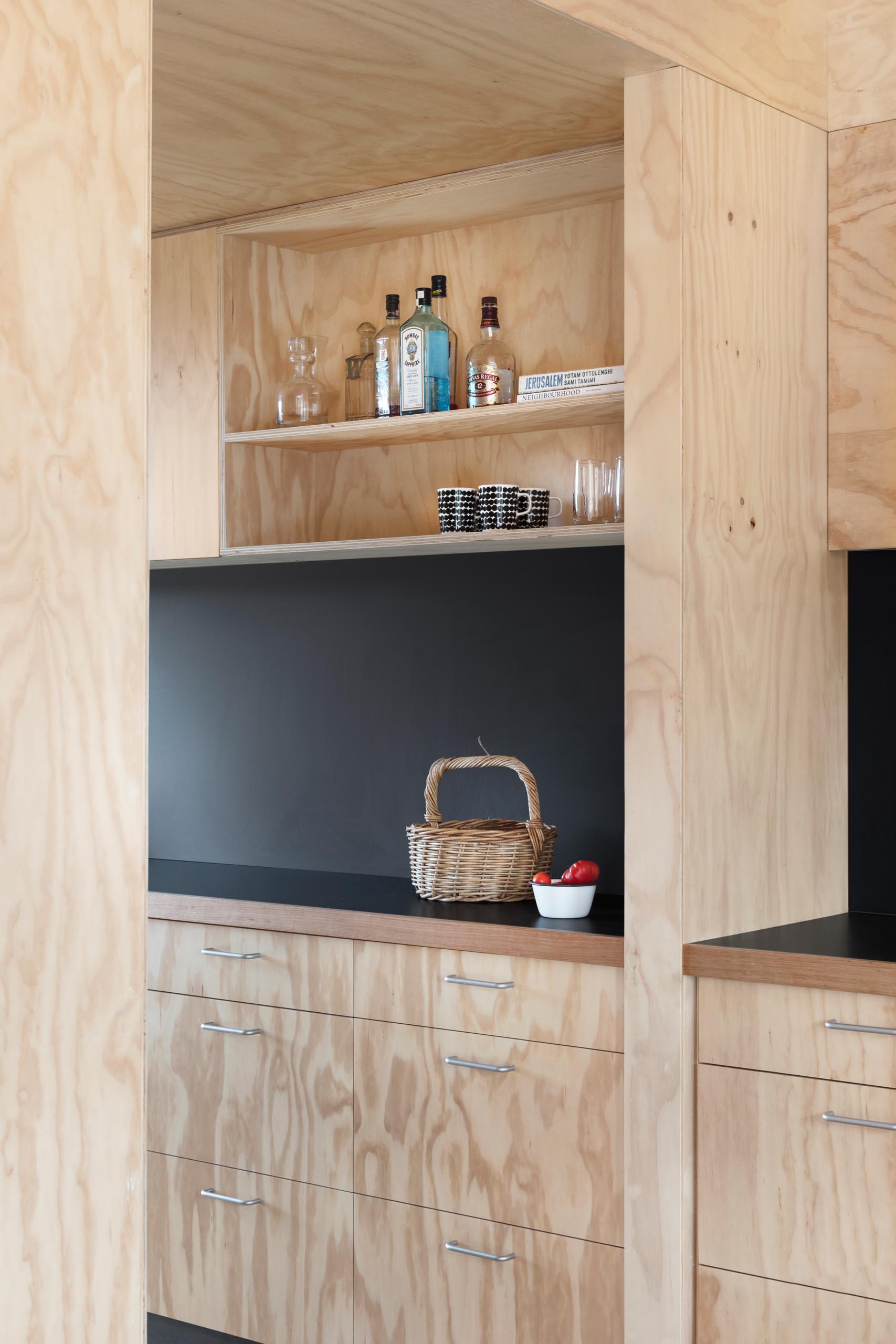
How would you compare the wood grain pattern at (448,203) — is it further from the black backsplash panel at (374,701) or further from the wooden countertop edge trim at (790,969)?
the wooden countertop edge trim at (790,969)

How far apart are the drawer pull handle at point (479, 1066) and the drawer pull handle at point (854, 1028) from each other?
563 mm

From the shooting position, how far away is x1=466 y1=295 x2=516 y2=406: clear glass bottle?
2965 millimetres

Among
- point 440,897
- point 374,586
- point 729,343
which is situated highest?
point 729,343

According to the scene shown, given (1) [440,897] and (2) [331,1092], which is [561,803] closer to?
(1) [440,897]

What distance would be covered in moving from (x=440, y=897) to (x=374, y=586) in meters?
0.86

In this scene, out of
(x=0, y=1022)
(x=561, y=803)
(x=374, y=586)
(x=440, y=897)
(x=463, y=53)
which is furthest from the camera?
(x=374, y=586)

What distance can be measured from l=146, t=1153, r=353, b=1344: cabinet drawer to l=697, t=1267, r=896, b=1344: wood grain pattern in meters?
0.69

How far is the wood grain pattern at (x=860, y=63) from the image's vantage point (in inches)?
105

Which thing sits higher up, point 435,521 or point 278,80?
point 278,80

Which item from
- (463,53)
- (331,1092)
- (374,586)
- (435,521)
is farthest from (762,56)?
(331,1092)

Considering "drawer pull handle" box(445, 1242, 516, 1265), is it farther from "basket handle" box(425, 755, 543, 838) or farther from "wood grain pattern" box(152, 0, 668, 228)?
"wood grain pattern" box(152, 0, 668, 228)

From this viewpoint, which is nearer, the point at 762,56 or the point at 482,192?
the point at 762,56

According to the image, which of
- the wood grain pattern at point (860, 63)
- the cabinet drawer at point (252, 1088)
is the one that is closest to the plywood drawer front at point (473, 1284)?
the cabinet drawer at point (252, 1088)

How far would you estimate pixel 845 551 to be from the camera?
284cm
